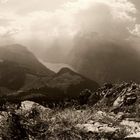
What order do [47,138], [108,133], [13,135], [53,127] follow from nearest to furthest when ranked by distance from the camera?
[13,135] → [47,138] → [53,127] → [108,133]

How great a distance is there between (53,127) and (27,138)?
13.3 meters

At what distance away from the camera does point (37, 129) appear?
3708 inches

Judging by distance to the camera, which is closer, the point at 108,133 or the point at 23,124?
the point at 23,124

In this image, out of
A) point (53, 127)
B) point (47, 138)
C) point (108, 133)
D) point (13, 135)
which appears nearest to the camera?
point (13, 135)

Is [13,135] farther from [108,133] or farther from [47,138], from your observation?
[108,133]

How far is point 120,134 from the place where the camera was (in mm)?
126688

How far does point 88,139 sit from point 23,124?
862 inches

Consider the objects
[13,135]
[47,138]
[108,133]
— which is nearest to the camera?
[13,135]

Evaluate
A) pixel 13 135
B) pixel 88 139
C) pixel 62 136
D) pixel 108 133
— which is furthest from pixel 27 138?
pixel 108 133

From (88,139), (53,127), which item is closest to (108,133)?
(88,139)

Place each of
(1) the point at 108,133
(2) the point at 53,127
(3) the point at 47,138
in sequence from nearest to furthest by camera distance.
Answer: (3) the point at 47,138 < (2) the point at 53,127 < (1) the point at 108,133

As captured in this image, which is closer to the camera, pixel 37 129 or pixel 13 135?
pixel 13 135

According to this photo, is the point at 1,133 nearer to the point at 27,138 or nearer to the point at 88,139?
the point at 27,138

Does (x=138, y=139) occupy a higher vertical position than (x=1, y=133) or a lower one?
higher
